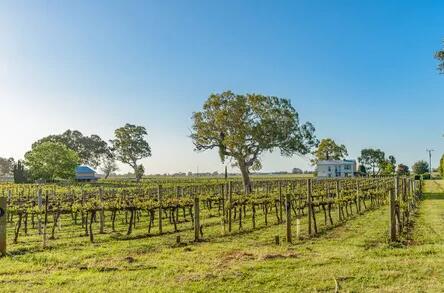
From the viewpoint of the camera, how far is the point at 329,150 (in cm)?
10194

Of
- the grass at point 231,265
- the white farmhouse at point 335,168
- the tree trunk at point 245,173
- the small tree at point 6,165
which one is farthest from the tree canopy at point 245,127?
the small tree at point 6,165

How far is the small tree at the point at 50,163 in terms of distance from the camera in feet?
242

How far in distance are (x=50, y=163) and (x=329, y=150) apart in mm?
61942

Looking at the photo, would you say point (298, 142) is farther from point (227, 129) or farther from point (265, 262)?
point (265, 262)

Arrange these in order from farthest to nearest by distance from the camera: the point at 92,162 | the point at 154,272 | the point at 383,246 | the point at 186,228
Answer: the point at 92,162 → the point at 186,228 → the point at 383,246 → the point at 154,272

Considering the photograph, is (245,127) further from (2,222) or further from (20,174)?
(20,174)

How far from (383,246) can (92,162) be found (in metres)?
106

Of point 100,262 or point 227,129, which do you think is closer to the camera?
point 100,262

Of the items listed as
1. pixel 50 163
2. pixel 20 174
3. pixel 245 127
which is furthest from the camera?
pixel 20 174

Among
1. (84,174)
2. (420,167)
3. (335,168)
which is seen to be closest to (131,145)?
(84,174)

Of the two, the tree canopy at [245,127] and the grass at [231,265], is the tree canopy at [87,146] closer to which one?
the tree canopy at [245,127]

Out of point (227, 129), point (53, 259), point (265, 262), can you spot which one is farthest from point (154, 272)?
point (227, 129)

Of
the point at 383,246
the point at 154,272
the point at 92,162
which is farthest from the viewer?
the point at 92,162

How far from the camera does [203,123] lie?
46312 millimetres
